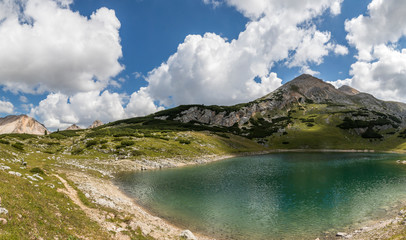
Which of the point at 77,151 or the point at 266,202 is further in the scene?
the point at 77,151

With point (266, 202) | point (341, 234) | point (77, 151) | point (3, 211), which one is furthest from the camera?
point (77, 151)

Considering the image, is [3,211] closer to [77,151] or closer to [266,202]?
[266,202]

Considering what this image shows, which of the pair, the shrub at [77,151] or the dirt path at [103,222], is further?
the shrub at [77,151]

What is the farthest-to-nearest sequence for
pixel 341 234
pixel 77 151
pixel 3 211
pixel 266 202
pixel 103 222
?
pixel 77 151
pixel 266 202
pixel 341 234
pixel 103 222
pixel 3 211

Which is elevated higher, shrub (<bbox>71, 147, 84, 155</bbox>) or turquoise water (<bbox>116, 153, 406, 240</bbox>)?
shrub (<bbox>71, 147, 84, 155</bbox>)

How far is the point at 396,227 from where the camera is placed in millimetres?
22344

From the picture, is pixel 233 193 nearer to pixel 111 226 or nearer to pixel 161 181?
pixel 161 181

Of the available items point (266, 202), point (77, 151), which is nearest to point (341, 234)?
point (266, 202)

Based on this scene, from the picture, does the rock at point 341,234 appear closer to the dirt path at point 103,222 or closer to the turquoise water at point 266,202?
the turquoise water at point 266,202

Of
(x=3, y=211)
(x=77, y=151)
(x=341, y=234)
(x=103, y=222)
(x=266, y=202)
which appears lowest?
(x=341, y=234)

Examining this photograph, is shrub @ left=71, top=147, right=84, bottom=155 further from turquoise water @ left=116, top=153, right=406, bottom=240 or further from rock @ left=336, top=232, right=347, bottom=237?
rock @ left=336, top=232, right=347, bottom=237

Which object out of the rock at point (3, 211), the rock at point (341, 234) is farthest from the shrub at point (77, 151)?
the rock at point (341, 234)

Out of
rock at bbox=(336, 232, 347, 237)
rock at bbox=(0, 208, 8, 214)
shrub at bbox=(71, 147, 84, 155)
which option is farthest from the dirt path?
shrub at bbox=(71, 147, 84, 155)

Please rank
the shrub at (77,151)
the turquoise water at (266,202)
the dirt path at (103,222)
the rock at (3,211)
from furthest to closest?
the shrub at (77,151) < the turquoise water at (266,202) < the dirt path at (103,222) < the rock at (3,211)
